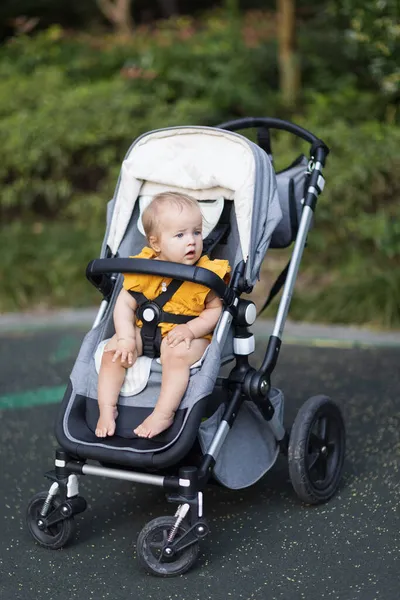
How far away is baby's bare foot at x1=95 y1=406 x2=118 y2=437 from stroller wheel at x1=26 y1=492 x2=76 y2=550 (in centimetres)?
35

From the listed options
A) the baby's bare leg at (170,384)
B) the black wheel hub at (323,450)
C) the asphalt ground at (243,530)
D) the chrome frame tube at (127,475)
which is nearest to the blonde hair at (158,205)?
the baby's bare leg at (170,384)

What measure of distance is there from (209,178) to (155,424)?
1.16 metres

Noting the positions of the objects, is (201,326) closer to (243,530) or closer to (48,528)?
(243,530)

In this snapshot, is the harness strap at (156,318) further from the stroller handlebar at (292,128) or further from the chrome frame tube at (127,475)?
the stroller handlebar at (292,128)

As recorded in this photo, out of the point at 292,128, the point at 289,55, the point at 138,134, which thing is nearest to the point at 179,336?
the point at 292,128

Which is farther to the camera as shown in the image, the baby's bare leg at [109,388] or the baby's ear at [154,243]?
the baby's ear at [154,243]

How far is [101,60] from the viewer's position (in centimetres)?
1050

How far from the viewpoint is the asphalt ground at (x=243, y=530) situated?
3.54 m

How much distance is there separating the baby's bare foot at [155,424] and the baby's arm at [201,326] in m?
0.29

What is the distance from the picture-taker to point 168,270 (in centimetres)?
365

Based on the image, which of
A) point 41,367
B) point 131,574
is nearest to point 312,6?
point 41,367

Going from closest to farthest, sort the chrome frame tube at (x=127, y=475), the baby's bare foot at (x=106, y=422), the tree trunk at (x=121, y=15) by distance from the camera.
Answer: the chrome frame tube at (x=127, y=475)
the baby's bare foot at (x=106, y=422)
the tree trunk at (x=121, y=15)

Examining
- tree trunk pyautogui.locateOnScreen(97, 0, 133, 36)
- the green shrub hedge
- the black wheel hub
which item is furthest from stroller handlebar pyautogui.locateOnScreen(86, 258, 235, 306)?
tree trunk pyautogui.locateOnScreen(97, 0, 133, 36)

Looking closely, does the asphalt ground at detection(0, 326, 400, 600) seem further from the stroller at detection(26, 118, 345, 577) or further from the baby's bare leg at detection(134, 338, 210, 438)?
the baby's bare leg at detection(134, 338, 210, 438)
